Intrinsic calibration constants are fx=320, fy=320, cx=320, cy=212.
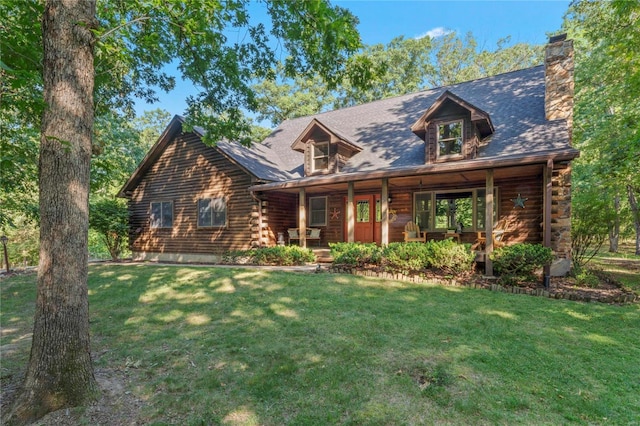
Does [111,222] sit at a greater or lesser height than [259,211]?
lesser

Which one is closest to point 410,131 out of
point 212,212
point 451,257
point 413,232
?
point 413,232

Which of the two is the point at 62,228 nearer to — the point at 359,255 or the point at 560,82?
the point at 359,255

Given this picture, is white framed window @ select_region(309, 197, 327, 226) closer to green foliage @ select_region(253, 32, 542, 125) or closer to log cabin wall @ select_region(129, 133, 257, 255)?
log cabin wall @ select_region(129, 133, 257, 255)

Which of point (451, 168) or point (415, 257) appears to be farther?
point (451, 168)

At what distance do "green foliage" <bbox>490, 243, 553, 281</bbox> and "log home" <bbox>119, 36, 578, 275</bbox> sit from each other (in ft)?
1.77

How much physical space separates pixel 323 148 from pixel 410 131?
348cm

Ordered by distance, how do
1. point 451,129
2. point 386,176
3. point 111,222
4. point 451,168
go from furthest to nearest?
point 111,222, point 451,129, point 386,176, point 451,168

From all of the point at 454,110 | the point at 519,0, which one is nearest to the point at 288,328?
the point at 454,110

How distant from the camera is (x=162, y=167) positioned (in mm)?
14664

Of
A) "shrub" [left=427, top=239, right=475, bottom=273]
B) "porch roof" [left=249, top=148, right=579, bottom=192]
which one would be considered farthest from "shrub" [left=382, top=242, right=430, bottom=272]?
"porch roof" [left=249, top=148, right=579, bottom=192]

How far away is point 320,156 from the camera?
40.1 ft

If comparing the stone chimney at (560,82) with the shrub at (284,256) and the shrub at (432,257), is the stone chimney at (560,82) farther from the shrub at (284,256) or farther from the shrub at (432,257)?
the shrub at (284,256)

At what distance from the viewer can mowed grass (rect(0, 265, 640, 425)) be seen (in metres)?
2.91

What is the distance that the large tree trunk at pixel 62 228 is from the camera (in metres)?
3.09
